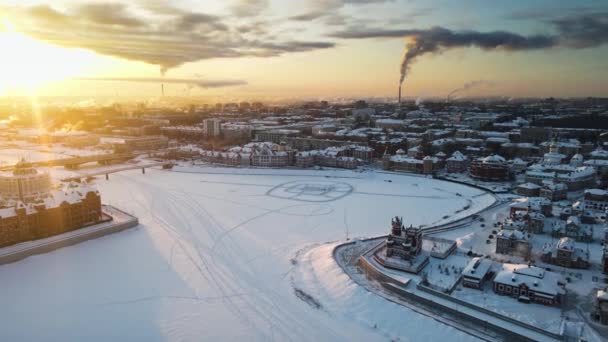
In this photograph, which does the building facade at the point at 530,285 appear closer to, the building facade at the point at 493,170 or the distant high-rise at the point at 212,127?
the building facade at the point at 493,170

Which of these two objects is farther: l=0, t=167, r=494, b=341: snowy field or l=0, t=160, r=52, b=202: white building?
l=0, t=160, r=52, b=202: white building

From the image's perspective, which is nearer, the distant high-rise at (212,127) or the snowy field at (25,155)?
the snowy field at (25,155)

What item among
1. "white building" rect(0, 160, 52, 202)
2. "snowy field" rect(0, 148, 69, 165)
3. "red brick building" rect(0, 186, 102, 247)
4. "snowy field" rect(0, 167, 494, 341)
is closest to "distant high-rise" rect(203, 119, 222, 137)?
"snowy field" rect(0, 148, 69, 165)

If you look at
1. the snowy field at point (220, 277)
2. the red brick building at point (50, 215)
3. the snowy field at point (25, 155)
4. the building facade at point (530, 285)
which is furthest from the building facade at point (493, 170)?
the snowy field at point (25, 155)

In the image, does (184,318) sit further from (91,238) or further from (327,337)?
(91,238)

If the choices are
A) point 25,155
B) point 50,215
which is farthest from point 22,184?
point 25,155

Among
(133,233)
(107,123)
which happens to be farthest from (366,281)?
(107,123)

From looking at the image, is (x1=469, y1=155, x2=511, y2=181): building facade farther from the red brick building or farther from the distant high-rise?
the distant high-rise

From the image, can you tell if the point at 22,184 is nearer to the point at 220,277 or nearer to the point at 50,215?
the point at 50,215
